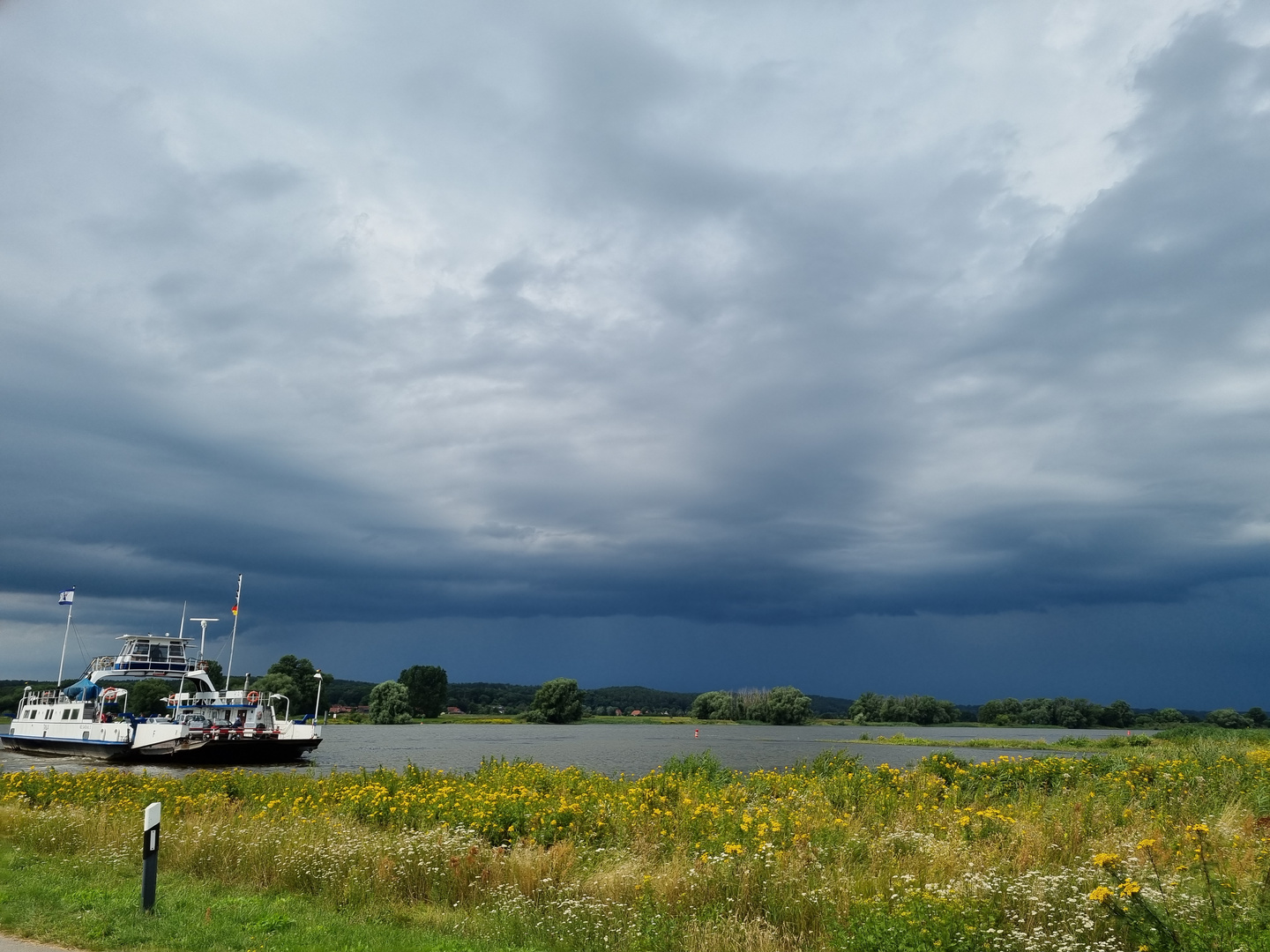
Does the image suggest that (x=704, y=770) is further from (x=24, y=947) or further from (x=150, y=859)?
(x=24, y=947)

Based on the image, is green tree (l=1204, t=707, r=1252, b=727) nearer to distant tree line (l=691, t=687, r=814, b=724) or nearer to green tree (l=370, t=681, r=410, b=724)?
distant tree line (l=691, t=687, r=814, b=724)

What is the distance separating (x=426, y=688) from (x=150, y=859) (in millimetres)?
161711

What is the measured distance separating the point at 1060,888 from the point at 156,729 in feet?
225

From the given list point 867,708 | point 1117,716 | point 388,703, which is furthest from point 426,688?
point 1117,716

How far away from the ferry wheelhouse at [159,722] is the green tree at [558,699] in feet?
272

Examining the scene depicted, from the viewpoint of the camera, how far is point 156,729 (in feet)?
206

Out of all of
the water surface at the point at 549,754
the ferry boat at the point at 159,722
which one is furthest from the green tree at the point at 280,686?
the ferry boat at the point at 159,722

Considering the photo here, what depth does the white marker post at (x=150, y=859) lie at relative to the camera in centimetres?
1122

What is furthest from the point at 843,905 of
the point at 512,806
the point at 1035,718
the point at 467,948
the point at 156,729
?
the point at 1035,718

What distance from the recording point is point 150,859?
1133 cm

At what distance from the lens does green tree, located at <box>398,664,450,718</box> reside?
6437 inches

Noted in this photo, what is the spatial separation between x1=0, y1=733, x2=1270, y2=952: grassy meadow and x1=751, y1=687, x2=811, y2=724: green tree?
138 meters

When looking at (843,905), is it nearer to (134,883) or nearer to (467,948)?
(467,948)

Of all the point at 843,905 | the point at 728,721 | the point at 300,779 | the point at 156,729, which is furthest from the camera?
the point at 728,721
